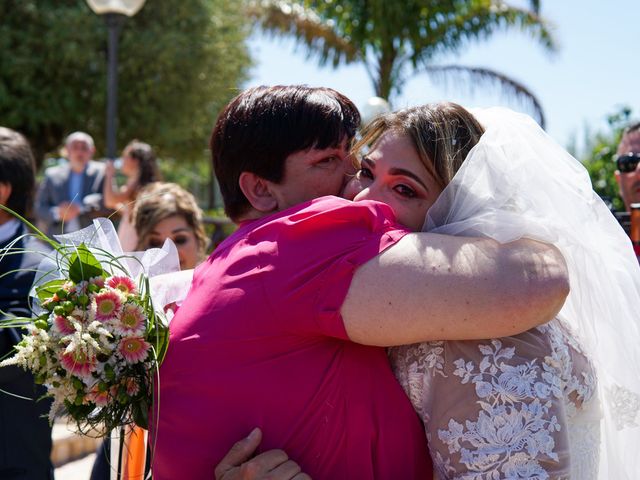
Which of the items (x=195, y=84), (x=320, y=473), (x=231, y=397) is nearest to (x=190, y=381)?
(x=231, y=397)

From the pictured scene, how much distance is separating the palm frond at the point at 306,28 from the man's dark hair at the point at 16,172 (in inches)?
541

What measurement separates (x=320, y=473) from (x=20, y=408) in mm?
1949

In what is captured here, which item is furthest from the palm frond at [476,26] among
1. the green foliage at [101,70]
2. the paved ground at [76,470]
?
the paved ground at [76,470]

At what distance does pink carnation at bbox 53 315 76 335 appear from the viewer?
196cm

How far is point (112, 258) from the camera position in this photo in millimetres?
2145

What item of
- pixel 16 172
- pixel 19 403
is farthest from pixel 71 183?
pixel 19 403

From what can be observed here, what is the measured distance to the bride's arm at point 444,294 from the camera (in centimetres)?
177

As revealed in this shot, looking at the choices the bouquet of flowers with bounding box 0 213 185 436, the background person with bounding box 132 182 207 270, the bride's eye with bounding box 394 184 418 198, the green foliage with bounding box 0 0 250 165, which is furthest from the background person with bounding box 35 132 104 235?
the green foliage with bounding box 0 0 250 165

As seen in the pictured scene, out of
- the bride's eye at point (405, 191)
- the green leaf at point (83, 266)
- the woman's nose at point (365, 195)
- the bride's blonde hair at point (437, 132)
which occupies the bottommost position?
the green leaf at point (83, 266)

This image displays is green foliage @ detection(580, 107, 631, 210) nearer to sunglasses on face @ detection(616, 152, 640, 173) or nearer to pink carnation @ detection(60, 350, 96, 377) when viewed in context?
sunglasses on face @ detection(616, 152, 640, 173)

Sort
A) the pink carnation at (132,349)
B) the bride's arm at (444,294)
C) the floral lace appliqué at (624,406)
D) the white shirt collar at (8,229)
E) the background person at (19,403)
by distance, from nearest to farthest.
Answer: the bride's arm at (444,294)
the pink carnation at (132,349)
the floral lace appliqué at (624,406)
the background person at (19,403)
the white shirt collar at (8,229)

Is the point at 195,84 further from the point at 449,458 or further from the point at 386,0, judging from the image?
the point at 449,458

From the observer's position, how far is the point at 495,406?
1878mm

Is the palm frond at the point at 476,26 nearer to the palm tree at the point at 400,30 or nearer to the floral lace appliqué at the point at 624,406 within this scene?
the palm tree at the point at 400,30
